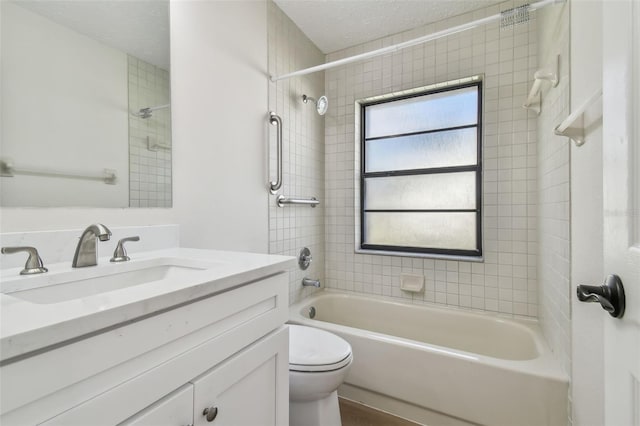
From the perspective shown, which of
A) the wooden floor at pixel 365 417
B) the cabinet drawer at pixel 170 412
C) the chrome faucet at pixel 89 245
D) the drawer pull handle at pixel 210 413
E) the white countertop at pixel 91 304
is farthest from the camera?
the wooden floor at pixel 365 417

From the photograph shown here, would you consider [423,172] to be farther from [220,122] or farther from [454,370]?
[220,122]

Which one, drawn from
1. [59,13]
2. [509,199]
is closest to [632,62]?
[59,13]

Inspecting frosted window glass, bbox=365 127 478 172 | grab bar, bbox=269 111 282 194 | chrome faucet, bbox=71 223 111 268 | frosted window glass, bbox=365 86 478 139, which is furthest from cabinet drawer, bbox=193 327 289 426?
frosted window glass, bbox=365 86 478 139

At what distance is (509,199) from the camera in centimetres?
190

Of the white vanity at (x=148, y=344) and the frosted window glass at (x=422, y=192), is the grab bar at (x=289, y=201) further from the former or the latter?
the white vanity at (x=148, y=344)

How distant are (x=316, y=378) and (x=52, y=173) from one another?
46.8 inches

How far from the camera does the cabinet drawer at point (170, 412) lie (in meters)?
0.51

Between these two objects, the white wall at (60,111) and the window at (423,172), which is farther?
the window at (423,172)

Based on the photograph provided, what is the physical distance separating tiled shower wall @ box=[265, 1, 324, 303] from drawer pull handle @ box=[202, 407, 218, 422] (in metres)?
1.25

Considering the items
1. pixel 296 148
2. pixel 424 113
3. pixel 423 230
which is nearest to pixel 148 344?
pixel 296 148

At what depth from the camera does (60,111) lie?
2.98 ft

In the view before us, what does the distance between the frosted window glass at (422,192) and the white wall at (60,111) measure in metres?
1.81

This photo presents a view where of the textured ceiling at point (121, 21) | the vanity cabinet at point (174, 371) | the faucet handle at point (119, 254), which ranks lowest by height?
the vanity cabinet at point (174, 371)

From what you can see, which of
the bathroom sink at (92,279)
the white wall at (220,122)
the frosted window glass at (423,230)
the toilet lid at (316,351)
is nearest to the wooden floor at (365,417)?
the toilet lid at (316,351)
